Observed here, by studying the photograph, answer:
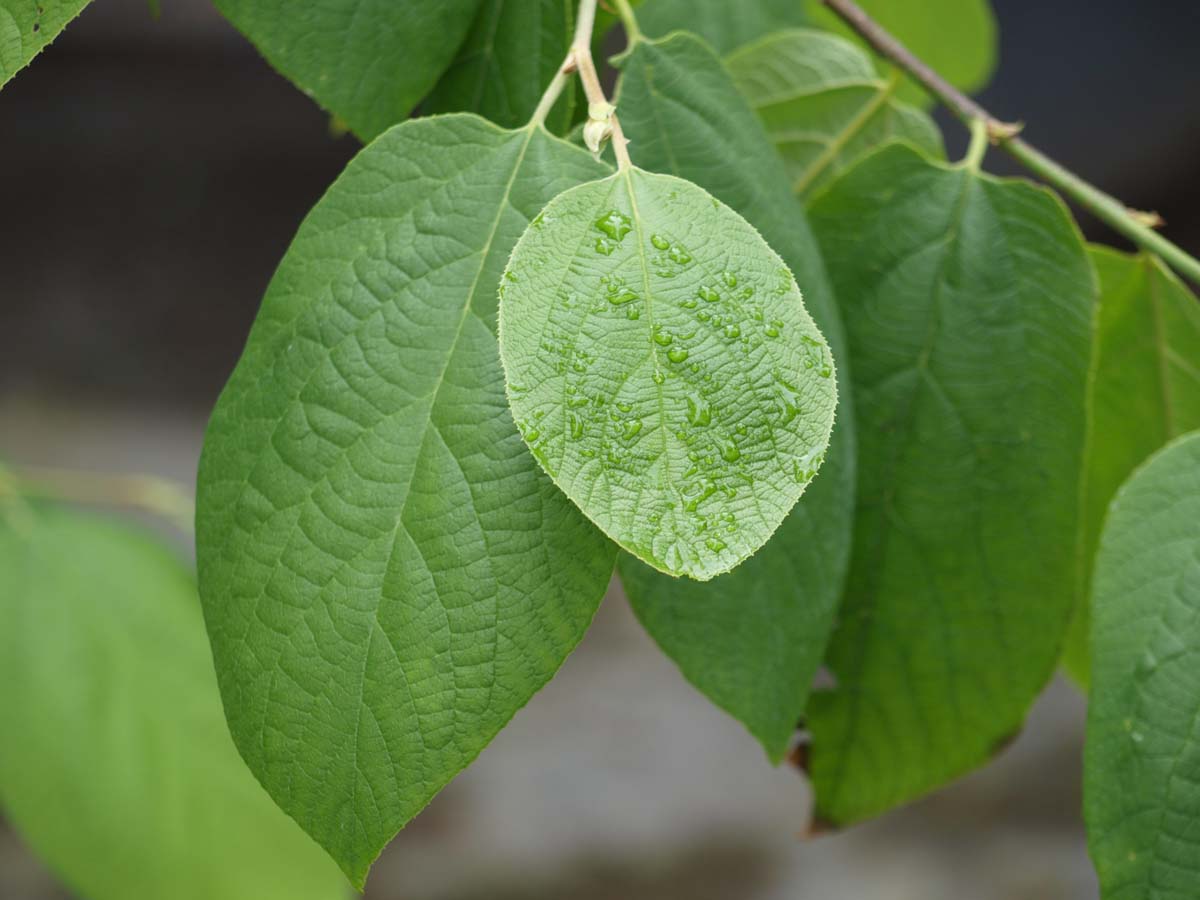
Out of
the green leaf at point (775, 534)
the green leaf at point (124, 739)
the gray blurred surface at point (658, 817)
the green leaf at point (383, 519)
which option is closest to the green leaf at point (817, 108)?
the green leaf at point (775, 534)

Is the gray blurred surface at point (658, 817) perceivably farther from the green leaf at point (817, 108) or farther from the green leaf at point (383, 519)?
the green leaf at point (383, 519)

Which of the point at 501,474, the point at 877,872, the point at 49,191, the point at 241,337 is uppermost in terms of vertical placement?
the point at 501,474

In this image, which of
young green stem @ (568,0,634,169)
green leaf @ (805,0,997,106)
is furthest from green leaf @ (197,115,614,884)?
green leaf @ (805,0,997,106)

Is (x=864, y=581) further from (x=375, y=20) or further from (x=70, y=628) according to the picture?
(x=70, y=628)

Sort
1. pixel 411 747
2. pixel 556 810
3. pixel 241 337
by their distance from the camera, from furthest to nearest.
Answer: pixel 241 337
pixel 556 810
pixel 411 747

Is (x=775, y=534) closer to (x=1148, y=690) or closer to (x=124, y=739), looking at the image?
(x=1148, y=690)

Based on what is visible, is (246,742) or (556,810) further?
(556,810)

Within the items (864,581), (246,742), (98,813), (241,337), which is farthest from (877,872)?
(246,742)
